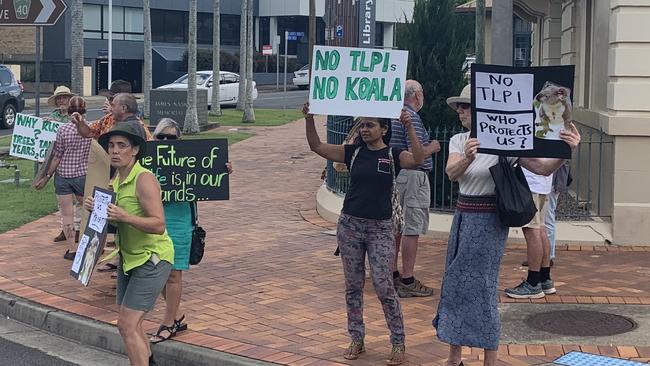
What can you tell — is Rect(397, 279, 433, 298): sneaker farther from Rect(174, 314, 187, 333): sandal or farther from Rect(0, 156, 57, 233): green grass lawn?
Rect(0, 156, 57, 233): green grass lawn

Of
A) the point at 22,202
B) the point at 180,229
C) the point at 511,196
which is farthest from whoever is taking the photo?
the point at 22,202

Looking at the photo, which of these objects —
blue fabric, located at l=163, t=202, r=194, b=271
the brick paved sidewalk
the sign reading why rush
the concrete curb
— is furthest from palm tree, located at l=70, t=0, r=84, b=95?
blue fabric, located at l=163, t=202, r=194, b=271

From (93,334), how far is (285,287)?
1887mm

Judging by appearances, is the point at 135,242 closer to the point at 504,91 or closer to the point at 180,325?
the point at 180,325

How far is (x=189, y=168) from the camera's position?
7.23 metres

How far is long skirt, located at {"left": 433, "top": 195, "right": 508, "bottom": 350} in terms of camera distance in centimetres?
562

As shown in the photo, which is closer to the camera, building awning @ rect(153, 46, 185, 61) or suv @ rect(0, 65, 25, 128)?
suv @ rect(0, 65, 25, 128)

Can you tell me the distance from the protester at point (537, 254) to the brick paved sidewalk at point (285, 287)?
15 centimetres

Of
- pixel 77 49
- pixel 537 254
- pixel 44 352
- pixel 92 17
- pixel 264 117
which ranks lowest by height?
pixel 44 352

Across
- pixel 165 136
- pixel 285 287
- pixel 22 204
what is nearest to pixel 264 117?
pixel 22 204

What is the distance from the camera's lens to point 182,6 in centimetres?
5659

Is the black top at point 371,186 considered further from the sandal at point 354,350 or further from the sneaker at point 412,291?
the sneaker at point 412,291

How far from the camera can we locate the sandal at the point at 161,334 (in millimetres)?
6836

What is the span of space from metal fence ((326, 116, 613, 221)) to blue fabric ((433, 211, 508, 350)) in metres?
4.93
